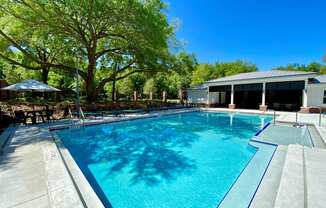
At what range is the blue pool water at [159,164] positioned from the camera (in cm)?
433

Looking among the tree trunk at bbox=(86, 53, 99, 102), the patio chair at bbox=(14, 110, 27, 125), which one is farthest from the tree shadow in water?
the tree trunk at bbox=(86, 53, 99, 102)

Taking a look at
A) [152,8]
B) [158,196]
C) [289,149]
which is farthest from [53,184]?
[152,8]

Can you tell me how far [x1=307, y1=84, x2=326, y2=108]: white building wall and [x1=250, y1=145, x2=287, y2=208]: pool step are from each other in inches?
657

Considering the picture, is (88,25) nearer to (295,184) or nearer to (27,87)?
(27,87)

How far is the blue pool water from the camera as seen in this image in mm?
4328

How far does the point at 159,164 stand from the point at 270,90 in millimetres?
19309

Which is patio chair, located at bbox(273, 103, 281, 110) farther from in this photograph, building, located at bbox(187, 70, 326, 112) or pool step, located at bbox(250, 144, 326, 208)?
pool step, located at bbox(250, 144, 326, 208)

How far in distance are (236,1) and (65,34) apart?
1511cm

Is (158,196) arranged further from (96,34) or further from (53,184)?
(96,34)

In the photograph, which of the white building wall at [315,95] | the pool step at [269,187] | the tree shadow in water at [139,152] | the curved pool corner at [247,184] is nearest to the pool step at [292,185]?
the pool step at [269,187]

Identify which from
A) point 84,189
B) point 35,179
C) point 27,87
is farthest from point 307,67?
point 35,179

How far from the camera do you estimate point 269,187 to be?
3.89 metres

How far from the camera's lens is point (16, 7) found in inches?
481

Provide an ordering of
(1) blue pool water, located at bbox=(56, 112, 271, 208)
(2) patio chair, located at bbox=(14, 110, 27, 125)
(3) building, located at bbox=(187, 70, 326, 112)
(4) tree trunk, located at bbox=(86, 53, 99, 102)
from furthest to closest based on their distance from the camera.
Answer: (3) building, located at bbox=(187, 70, 326, 112) < (4) tree trunk, located at bbox=(86, 53, 99, 102) < (2) patio chair, located at bbox=(14, 110, 27, 125) < (1) blue pool water, located at bbox=(56, 112, 271, 208)
